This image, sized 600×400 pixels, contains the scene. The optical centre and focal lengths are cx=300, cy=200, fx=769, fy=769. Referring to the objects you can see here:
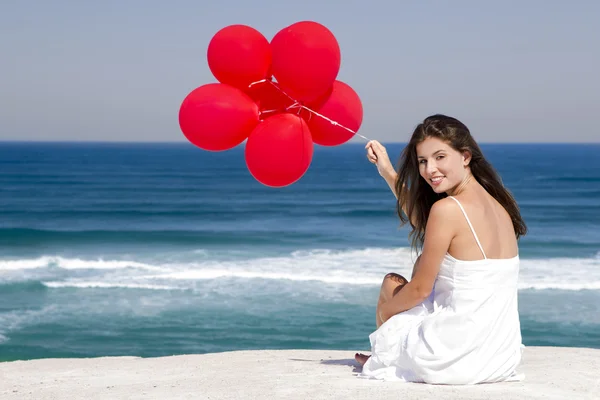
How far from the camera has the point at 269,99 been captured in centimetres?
491

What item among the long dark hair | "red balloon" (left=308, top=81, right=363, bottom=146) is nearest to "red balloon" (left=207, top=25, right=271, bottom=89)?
"red balloon" (left=308, top=81, right=363, bottom=146)

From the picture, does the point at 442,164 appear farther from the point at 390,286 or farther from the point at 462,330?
the point at 462,330

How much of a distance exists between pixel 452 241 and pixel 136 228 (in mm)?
19276

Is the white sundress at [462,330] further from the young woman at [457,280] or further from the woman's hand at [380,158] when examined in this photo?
the woman's hand at [380,158]

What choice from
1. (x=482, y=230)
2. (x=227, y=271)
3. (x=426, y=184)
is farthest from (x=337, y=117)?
(x=227, y=271)

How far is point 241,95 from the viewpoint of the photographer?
4742mm

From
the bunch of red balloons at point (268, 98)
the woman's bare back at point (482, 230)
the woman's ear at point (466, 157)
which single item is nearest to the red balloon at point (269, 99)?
the bunch of red balloons at point (268, 98)

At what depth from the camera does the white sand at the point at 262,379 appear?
373 centimetres

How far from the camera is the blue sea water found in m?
9.77

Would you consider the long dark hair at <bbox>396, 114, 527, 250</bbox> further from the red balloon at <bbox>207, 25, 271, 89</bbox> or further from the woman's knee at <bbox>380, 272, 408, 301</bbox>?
the red balloon at <bbox>207, 25, 271, 89</bbox>

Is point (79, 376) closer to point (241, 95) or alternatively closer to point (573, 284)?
point (241, 95)

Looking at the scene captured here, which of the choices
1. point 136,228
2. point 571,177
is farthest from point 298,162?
point 571,177

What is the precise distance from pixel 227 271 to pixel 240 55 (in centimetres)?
1001

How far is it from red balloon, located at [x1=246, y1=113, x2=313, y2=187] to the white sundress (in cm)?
114
